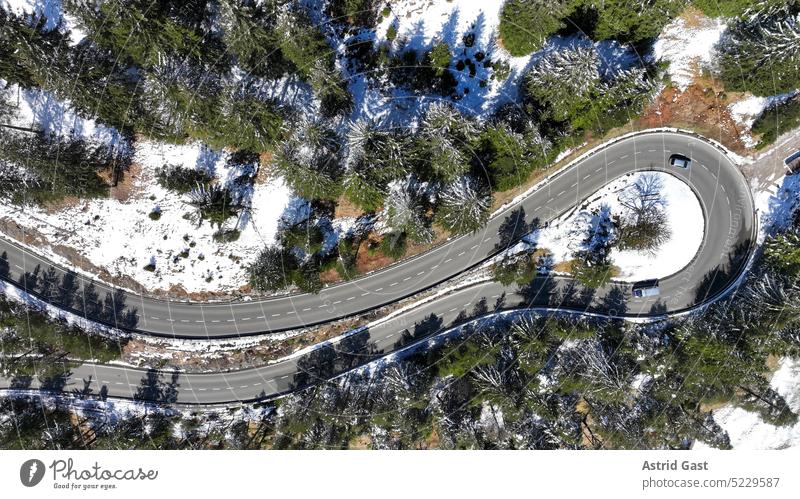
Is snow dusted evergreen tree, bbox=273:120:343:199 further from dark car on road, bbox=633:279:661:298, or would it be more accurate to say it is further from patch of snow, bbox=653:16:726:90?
patch of snow, bbox=653:16:726:90

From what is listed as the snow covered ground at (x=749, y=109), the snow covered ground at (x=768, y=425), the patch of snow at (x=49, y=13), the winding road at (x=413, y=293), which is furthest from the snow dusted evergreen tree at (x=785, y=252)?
the patch of snow at (x=49, y=13)

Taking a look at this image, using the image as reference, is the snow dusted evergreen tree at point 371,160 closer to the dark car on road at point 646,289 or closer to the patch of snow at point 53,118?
the patch of snow at point 53,118

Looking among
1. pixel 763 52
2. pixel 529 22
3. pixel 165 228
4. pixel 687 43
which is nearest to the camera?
pixel 529 22

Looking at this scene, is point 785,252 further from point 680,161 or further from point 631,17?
point 631,17

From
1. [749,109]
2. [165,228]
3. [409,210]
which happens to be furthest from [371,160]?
[749,109]

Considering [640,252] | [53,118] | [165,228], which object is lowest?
[640,252]
